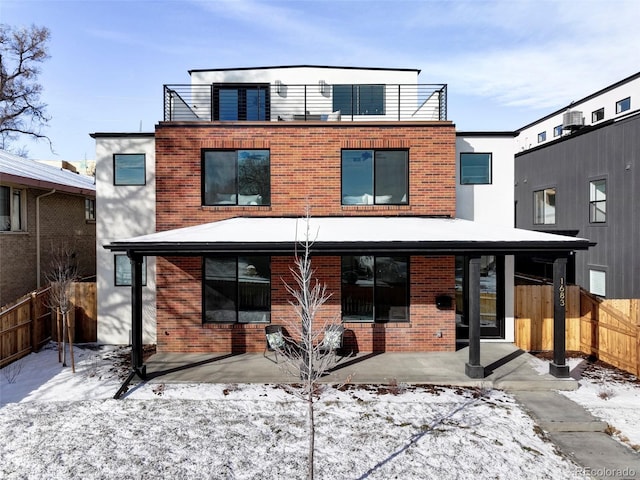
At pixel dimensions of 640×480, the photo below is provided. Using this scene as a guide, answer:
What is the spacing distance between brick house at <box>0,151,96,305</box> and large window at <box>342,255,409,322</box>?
1101 cm

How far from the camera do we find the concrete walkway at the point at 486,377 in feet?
19.8

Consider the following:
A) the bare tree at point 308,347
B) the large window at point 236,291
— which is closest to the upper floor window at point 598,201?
the bare tree at point 308,347

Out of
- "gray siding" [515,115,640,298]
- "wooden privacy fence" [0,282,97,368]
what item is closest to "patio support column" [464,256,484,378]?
"gray siding" [515,115,640,298]

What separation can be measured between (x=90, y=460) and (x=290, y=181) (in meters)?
7.90

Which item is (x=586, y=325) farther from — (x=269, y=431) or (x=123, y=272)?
(x=123, y=272)

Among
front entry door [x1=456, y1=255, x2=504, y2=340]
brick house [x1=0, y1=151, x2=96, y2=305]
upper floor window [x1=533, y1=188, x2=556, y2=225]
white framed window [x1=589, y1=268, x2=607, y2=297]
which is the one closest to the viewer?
front entry door [x1=456, y1=255, x2=504, y2=340]

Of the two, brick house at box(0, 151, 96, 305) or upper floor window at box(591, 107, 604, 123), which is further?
upper floor window at box(591, 107, 604, 123)

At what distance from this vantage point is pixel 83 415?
7.09 meters

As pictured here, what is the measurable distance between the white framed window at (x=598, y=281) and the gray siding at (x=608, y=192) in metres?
0.22

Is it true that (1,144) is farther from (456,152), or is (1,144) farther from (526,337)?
(526,337)

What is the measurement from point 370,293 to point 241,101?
896 cm

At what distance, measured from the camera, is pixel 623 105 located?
19.8 metres

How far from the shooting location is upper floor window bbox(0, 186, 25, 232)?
40.7ft

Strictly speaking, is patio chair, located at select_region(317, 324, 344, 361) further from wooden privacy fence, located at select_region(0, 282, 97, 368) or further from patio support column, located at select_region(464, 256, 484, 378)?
wooden privacy fence, located at select_region(0, 282, 97, 368)
